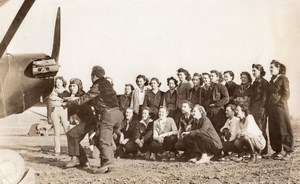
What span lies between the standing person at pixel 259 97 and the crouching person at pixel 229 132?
0.32 ft

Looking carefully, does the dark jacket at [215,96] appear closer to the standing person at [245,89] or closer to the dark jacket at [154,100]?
the standing person at [245,89]

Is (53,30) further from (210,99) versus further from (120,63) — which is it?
(210,99)

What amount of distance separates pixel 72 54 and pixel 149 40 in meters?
0.40

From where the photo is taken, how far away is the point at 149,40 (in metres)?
2.41

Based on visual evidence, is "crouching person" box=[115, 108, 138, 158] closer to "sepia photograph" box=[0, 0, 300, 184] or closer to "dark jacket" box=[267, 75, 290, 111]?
"sepia photograph" box=[0, 0, 300, 184]

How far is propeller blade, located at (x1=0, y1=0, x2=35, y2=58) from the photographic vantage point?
8.07 ft

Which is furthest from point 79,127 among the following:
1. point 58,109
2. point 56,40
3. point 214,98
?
point 214,98

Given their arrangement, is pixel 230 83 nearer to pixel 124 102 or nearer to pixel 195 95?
pixel 195 95

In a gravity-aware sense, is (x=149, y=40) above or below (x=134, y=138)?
above

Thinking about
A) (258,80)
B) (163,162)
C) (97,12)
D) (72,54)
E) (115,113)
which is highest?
(97,12)

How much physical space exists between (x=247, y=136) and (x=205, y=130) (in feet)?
0.68

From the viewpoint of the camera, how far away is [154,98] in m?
2.43

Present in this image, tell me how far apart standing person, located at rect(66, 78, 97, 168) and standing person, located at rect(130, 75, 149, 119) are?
0.70 ft

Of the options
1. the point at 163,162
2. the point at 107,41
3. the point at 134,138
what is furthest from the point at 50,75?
the point at 163,162
